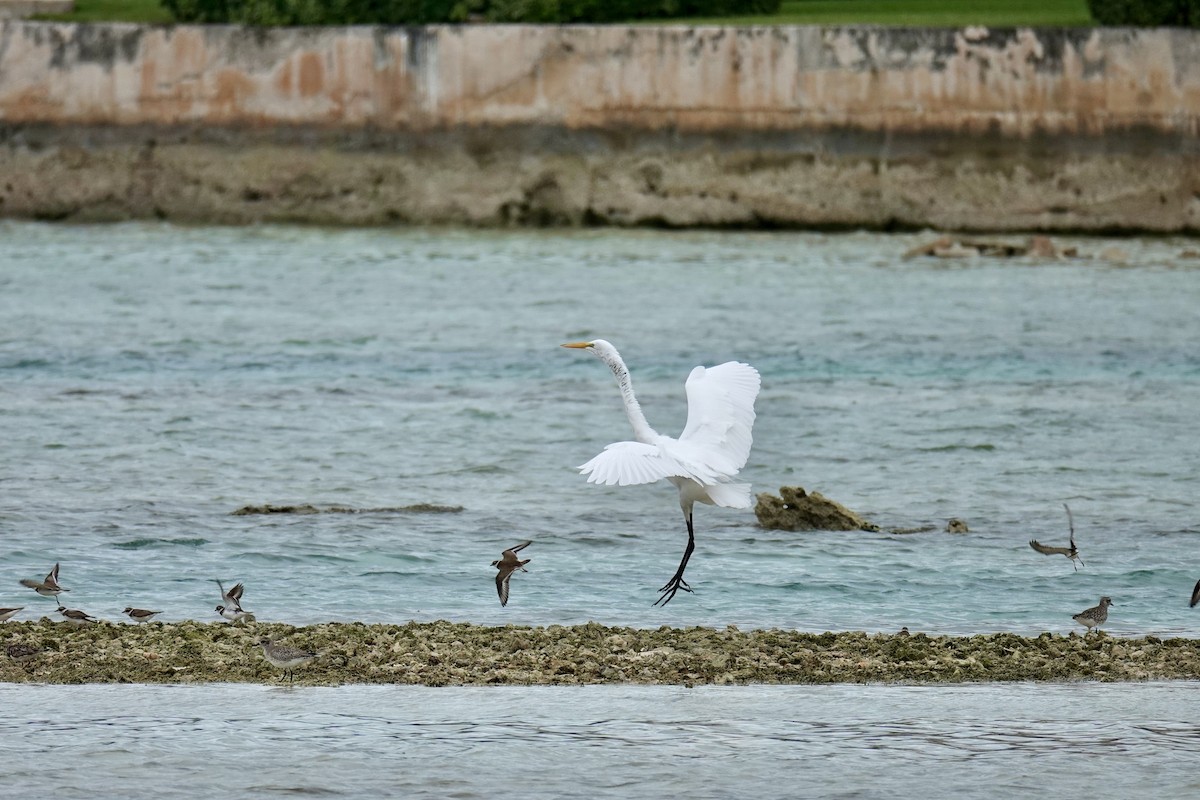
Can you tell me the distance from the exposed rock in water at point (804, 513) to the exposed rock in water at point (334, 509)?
1.80m

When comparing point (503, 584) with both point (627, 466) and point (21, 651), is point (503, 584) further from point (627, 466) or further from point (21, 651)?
point (21, 651)

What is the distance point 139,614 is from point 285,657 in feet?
4.16

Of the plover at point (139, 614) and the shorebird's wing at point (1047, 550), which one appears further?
the shorebird's wing at point (1047, 550)

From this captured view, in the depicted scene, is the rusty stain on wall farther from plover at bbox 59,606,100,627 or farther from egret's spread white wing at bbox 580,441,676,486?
plover at bbox 59,606,100,627

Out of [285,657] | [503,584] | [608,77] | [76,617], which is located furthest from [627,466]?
[608,77]

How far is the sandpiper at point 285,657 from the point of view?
7.05 meters

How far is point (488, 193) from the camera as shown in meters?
28.6

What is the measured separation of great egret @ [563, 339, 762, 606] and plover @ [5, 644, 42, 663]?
241 centimetres

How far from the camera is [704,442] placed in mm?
9016

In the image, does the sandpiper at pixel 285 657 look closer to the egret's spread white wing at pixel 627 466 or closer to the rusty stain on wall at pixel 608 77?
the egret's spread white wing at pixel 627 466

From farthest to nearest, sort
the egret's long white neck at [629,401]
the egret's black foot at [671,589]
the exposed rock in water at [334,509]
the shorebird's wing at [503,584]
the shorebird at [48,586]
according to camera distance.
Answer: the exposed rock in water at [334,509] → the egret's long white neck at [629,401] → the egret's black foot at [671,589] → the shorebird's wing at [503,584] → the shorebird at [48,586]

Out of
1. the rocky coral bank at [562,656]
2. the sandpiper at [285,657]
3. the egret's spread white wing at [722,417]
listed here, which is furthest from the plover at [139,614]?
the egret's spread white wing at [722,417]

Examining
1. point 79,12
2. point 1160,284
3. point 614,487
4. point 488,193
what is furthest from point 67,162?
point 614,487

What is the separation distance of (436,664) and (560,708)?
0.72 metres
